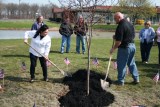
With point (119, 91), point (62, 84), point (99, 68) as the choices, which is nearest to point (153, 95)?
point (119, 91)

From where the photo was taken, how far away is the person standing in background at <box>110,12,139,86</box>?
838 cm

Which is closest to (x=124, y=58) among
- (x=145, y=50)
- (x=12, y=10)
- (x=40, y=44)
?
(x=40, y=44)

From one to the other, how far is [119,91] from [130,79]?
1496mm

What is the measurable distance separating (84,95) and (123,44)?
179cm

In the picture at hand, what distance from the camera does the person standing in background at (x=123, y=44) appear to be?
8.38m

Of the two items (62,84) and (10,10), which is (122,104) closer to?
(62,84)

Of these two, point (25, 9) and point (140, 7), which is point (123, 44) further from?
point (25, 9)

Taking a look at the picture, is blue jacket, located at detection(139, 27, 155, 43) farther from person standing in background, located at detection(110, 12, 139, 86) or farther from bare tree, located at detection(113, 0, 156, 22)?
bare tree, located at detection(113, 0, 156, 22)

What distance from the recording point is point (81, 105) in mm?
7273

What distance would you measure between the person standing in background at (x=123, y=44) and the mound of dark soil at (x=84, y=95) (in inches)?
30.3

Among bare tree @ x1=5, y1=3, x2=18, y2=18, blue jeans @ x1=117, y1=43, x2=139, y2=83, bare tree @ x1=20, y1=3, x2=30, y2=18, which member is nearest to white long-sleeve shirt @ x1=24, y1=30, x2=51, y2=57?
blue jeans @ x1=117, y1=43, x2=139, y2=83

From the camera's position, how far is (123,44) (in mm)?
8609

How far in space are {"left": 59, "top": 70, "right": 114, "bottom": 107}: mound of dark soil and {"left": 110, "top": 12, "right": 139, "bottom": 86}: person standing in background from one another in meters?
0.77

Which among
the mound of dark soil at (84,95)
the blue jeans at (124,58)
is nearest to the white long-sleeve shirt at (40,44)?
the mound of dark soil at (84,95)
